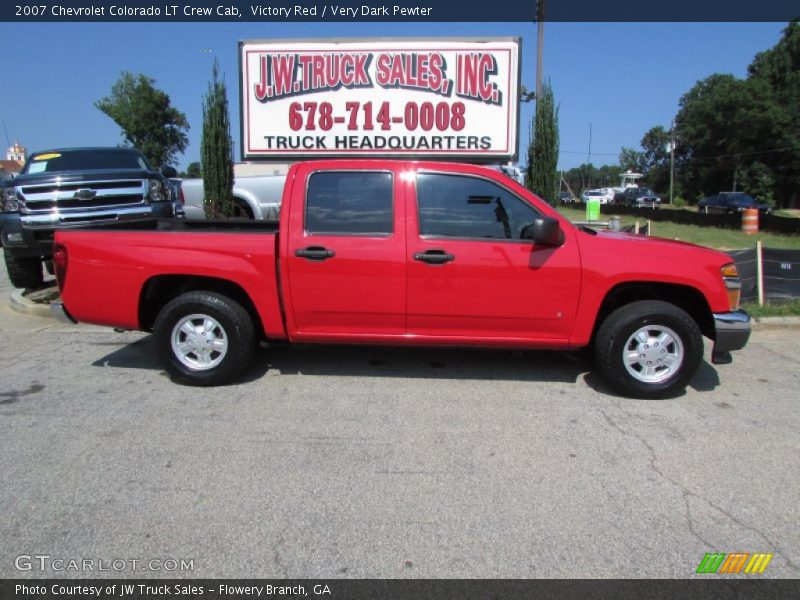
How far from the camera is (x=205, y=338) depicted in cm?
480

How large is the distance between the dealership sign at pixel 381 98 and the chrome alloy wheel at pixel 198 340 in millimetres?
6580

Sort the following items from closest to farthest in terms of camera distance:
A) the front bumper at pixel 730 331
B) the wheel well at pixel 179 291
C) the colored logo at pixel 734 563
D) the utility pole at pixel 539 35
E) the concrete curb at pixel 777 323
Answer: the colored logo at pixel 734 563 → the front bumper at pixel 730 331 → the wheel well at pixel 179 291 → the concrete curb at pixel 777 323 → the utility pole at pixel 539 35

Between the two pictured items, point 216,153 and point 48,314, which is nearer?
point 48,314

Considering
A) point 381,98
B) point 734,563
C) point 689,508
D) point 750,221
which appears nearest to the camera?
point 734,563

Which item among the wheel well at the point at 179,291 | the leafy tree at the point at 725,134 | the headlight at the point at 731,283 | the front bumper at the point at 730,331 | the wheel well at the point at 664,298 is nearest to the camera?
the front bumper at the point at 730,331

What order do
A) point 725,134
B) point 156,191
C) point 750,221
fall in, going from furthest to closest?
1. point 725,134
2. point 750,221
3. point 156,191

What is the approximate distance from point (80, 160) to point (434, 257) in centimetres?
719

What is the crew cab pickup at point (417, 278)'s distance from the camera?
177 inches

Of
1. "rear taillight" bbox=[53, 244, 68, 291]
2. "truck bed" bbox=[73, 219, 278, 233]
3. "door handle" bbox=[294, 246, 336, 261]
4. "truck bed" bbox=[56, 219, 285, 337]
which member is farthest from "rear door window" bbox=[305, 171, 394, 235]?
"rear taillight" bbox=[53, 244, 68, 291]

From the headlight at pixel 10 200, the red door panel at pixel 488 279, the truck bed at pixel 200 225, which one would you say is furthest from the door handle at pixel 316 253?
the headlight at pixel 10 200

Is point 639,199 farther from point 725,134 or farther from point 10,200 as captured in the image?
point 10,200

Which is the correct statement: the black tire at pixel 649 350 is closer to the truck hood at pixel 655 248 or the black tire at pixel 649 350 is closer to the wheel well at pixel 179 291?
the truck hood at pixel 655 248

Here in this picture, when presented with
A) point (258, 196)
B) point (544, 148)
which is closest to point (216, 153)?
point (258, 196)

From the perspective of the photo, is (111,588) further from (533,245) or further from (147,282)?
(533,245)
